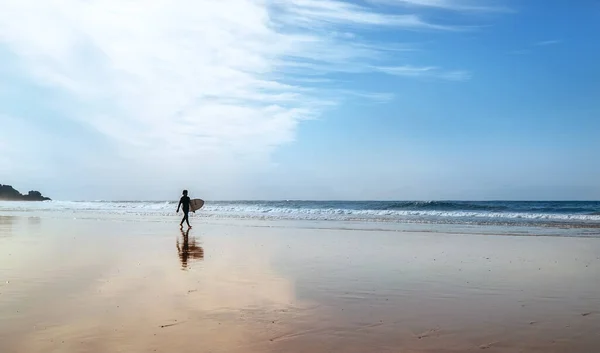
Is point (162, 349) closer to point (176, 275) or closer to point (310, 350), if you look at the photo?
point (310, 350)

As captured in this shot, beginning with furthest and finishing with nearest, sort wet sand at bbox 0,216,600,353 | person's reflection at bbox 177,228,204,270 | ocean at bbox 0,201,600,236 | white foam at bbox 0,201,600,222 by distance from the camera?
1. white foam at bbox 0,201,600,222
2. ocean at bbox 0,201,600,236
3. person's reflection at bbox 177,228,204,270
4. wet sand at bbox 0,216,600,353

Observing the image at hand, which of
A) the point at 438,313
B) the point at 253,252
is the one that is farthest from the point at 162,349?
the point at 253,252

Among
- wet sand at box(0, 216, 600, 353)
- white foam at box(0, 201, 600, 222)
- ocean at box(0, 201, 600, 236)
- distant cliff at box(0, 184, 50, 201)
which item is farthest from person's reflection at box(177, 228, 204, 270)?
distant cliff at box(0, 184, 50, 201)

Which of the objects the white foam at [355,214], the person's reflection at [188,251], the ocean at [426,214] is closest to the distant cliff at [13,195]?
the ocean at [426,214]

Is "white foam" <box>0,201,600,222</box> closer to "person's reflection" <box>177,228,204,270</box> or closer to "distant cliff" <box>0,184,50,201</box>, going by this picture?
"person's reflection" <box>177,228,204,270</box>

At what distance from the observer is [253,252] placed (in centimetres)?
1526

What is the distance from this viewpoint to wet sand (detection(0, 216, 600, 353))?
20.9ft

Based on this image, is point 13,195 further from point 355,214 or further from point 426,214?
point 426,214

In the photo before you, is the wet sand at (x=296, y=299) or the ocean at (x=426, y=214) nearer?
the wet sand at (x=296, y=299)

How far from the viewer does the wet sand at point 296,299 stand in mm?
6367

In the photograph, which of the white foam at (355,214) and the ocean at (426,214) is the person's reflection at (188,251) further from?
the white foam at (355,214)

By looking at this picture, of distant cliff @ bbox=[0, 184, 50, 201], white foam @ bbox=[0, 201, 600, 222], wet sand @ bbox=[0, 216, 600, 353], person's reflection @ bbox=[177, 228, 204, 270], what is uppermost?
distant cliff @ bbox=[0, 184, 50, 201]

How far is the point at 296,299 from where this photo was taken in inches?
346

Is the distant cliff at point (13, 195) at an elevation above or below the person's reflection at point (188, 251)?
above
